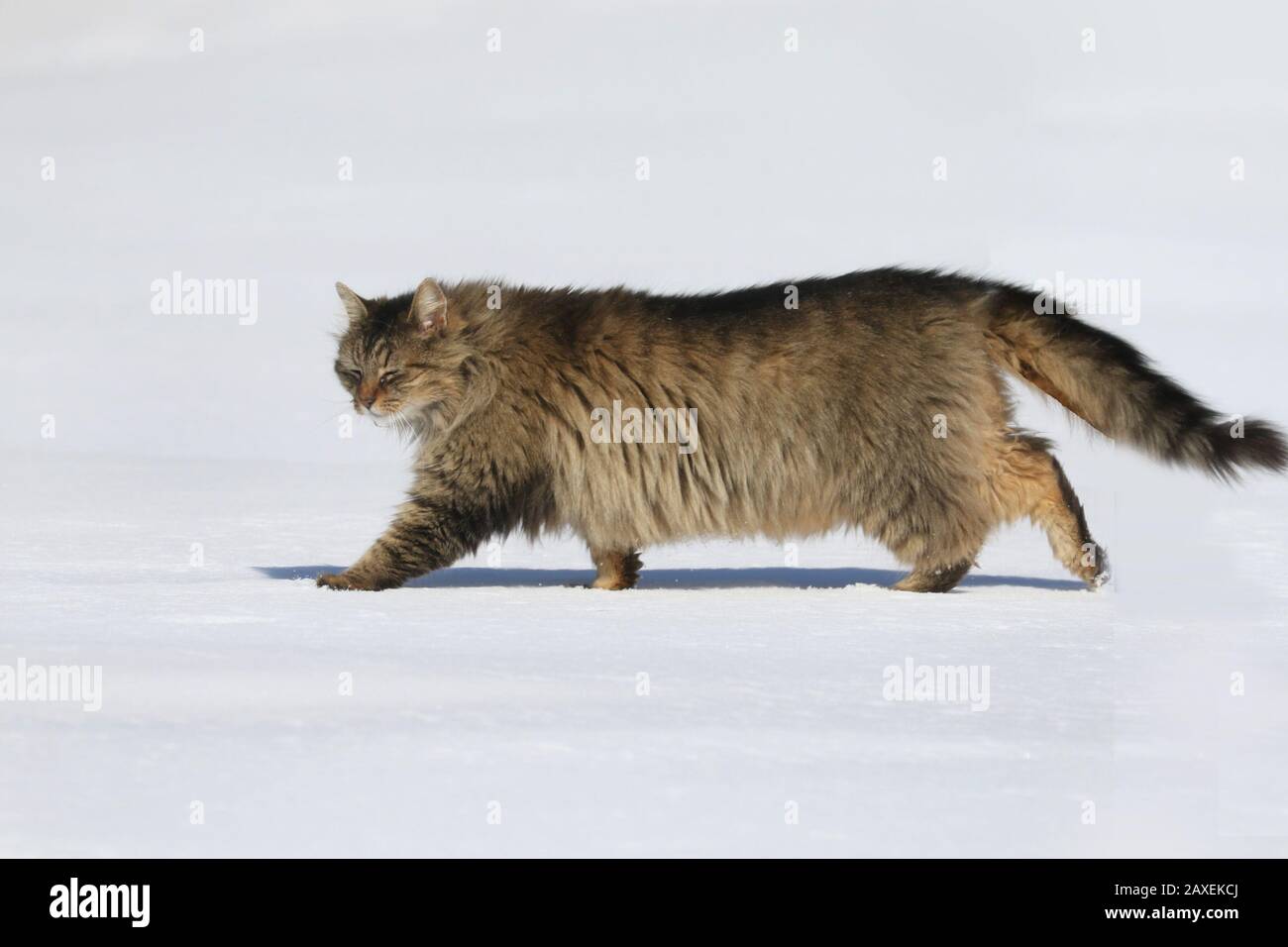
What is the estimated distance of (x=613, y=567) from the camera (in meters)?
7.07

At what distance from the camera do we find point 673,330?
6.98 metres

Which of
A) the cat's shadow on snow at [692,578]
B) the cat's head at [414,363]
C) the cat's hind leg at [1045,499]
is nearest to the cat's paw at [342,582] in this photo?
the cat's shadow on snow at [692,578]

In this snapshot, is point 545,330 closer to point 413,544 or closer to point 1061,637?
point 413,544

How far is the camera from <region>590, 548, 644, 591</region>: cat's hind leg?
7.03 m

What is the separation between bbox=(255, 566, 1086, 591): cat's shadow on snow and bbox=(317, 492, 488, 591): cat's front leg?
26 centimetres

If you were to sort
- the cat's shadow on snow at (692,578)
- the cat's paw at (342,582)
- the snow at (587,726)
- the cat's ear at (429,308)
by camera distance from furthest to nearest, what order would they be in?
the cat's shadow on snow at (692,578) → the cat's ear at (429,308) → the cat's paw at (342,582) → the snow at (587,726)

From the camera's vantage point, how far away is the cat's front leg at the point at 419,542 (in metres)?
6.70

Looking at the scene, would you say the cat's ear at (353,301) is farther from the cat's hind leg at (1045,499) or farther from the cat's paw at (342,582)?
the cat's hind leg at (1045,499)

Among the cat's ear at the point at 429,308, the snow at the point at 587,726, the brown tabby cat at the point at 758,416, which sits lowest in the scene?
the snow at the point at 587,726

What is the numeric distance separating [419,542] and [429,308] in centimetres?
105

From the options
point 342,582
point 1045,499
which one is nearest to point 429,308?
point 342,582

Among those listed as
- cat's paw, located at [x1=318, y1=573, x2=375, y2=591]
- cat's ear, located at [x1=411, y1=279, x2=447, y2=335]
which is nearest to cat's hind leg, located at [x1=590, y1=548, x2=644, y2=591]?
cat's paw, located at [x1=318, y1=573, x2=375, y2=591]
